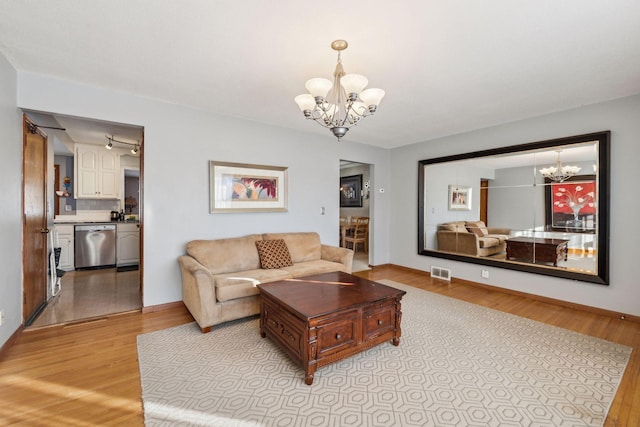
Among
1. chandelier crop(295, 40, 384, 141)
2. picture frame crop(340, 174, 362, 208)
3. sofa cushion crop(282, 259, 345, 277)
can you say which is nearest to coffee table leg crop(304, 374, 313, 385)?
sofa cushion crop(282, 259, 345, 277)

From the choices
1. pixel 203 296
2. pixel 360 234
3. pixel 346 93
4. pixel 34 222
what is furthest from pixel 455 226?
pixel 34 222

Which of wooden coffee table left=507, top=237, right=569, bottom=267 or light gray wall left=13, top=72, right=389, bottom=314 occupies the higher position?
light gray wall left=13, top=72, right=389, bottom=314

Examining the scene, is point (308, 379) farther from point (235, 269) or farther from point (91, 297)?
point (91, 297)

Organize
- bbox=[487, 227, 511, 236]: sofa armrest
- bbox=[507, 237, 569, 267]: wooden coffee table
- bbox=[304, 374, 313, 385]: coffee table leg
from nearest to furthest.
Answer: bbox=[304, 374, 313, 385]: coffee table leg → bbox=[507, 237, 569, 267]: wooden coffee table → bbox=[487, 227, 511, 236]: sofa armrest

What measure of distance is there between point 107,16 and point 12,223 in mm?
2032

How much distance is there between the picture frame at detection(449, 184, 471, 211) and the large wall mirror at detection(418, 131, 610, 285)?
0.05 ft

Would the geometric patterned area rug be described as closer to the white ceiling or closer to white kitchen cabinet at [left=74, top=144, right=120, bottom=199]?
the white ceiling

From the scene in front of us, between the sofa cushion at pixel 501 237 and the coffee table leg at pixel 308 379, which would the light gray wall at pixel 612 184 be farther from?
the coffee table leg at pixel 308 379

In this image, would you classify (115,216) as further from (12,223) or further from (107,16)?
(107,16)

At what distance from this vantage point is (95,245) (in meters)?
5.26

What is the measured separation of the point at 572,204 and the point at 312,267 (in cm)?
346

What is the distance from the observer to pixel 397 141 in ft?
17.3

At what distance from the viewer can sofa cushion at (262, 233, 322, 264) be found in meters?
3.99

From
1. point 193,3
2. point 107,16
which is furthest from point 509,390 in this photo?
point 107,16
